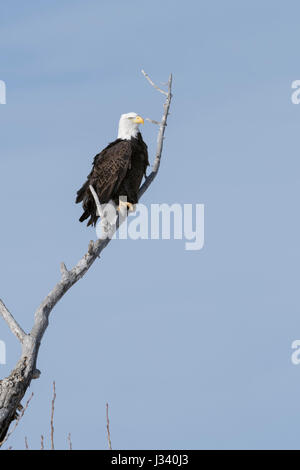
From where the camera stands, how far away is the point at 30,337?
10.4 metres

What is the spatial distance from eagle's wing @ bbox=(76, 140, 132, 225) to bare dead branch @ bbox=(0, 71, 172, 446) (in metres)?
1.64

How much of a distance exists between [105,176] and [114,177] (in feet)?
0.56

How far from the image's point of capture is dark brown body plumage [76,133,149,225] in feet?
44.1

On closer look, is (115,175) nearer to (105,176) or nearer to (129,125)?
(105,176)

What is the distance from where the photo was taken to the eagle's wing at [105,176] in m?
13.4

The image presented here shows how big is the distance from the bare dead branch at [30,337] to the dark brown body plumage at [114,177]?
1671mm

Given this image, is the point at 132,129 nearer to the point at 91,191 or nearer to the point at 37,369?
the point at 91,191

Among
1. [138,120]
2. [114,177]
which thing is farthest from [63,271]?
[138,120]


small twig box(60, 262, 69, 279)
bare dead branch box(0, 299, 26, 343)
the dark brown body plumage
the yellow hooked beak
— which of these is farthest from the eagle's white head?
bare dead branch box(0, 299, 26, 343)

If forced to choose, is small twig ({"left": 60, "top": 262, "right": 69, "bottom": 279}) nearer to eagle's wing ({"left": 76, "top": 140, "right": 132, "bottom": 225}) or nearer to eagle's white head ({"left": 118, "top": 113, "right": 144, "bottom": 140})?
eagle's wing ({"left": 76, "top": 140, "right": 132, "bottom": 225})

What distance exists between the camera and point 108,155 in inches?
552

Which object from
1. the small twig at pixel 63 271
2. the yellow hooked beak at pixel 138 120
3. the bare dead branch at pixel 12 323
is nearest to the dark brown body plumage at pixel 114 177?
the yellow hooked beak at pixel 138 120
